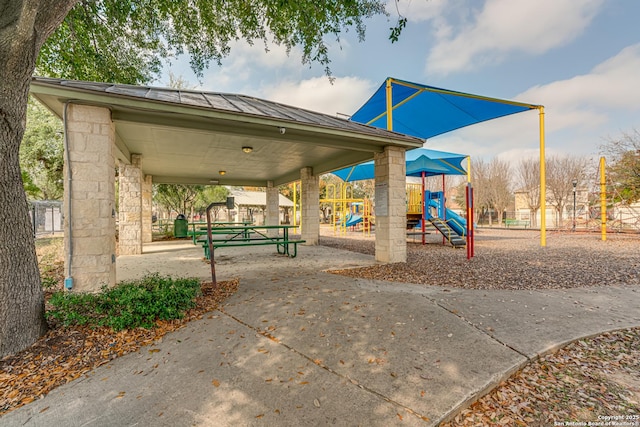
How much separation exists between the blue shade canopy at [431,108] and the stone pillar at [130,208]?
793cm

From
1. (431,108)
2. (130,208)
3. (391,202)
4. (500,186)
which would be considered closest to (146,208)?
(130,208)

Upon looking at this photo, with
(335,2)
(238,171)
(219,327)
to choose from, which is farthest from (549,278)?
(238,171)

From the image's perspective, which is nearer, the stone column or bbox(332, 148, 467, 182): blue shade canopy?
bbox(332, 148, 467, 182): blue shade canopy

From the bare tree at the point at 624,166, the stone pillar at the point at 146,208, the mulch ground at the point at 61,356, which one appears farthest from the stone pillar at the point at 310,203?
the bare tree at the point at 624,166

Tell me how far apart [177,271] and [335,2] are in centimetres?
636

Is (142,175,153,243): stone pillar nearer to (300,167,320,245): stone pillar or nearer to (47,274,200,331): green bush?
(300,167,320,245): stone pillar

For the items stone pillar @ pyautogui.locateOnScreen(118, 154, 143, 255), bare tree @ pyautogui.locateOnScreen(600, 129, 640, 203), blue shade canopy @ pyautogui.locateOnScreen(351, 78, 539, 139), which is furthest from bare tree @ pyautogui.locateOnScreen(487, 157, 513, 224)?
stone pillar @ pyautogui.locateOnScreen(118, 154, 143, 255)

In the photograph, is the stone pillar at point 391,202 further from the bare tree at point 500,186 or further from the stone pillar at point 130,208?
the bare tree at point 500,186

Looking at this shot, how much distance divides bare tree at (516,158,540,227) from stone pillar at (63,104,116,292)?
1213 inches

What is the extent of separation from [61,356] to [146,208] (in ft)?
31.6

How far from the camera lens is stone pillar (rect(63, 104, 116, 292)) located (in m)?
3.83

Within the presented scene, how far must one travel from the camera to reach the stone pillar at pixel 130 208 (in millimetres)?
8516

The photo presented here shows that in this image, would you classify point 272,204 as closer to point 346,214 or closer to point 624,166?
point 346,214

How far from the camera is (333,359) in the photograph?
247cm
